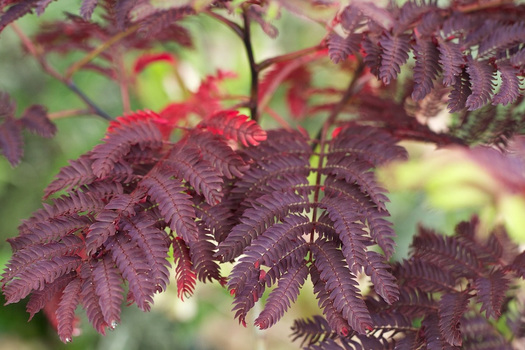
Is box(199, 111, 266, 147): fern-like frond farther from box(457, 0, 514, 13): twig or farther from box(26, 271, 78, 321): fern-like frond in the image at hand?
box(457, 0, 514, 13): twig

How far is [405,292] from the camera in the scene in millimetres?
598

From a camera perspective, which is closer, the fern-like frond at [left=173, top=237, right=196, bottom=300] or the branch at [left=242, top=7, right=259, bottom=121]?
the fern-like frond at [left=173, top=237, right=196, bottom=300]

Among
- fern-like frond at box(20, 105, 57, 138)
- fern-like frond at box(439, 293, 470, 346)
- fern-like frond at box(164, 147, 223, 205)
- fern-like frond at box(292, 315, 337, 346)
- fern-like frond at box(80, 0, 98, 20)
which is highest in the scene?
fern-like frond at box(80, 0, 98, 20)

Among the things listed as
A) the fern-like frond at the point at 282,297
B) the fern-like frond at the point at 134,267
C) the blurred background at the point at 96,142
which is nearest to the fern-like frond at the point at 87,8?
the fern-like frond at the point at 134,267

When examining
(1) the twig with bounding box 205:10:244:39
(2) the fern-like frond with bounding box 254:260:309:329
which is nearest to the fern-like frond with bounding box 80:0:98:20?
(1) the twig with bounding box 205:10:244:39

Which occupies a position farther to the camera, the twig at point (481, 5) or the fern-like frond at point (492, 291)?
the twig at point (481, 5)

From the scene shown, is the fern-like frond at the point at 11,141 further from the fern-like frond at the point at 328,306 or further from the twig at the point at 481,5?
the twig at the point at 481,5

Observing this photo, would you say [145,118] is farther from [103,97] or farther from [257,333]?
[103,97]

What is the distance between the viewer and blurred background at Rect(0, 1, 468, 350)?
5.02ft

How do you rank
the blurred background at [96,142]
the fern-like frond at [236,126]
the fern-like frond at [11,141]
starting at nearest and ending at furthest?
the fern-like frond at [236,126] < the fern-like frond at [11,141] < the blurred background at [96,142]

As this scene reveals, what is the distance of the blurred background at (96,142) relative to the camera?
1529 millimetres

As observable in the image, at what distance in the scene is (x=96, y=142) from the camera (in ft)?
5.96

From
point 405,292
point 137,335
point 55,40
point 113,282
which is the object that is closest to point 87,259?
point 113,282

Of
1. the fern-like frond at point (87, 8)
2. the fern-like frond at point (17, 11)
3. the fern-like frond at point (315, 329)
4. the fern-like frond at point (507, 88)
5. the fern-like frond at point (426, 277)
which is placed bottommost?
the fern-like frond at point (315, 329)
